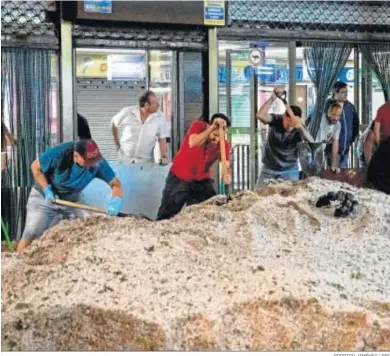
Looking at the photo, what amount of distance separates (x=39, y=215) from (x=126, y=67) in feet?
2.77

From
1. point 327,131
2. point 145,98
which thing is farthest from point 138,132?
point 327,131

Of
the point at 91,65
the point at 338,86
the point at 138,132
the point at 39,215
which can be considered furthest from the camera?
the point at 338,86

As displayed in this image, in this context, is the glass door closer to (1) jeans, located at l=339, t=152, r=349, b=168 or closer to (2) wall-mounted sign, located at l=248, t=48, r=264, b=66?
(2) wall-mounted sign, located at l=248, t=48, r=264, b=66

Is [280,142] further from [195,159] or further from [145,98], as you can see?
[145,98]

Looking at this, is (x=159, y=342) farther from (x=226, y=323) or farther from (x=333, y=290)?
(x=333, y=290)

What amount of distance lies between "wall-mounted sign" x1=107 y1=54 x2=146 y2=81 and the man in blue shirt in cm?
36

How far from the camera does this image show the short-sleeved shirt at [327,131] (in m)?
4.93

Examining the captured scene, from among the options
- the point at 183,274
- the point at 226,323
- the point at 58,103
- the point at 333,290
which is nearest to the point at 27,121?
the point at 58,103

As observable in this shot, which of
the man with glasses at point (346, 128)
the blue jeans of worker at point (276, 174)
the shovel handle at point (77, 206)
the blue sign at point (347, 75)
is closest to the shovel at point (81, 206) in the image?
the shovel handle at point (77, 206)

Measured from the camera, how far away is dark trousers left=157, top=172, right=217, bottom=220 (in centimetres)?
454

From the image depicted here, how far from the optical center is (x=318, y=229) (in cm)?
465

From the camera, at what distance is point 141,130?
4508mm

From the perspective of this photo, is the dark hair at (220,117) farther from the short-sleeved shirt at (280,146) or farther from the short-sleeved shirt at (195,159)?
the short-sleeved shirt at (280,146)

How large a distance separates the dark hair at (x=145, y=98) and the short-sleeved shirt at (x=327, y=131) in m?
1.02
